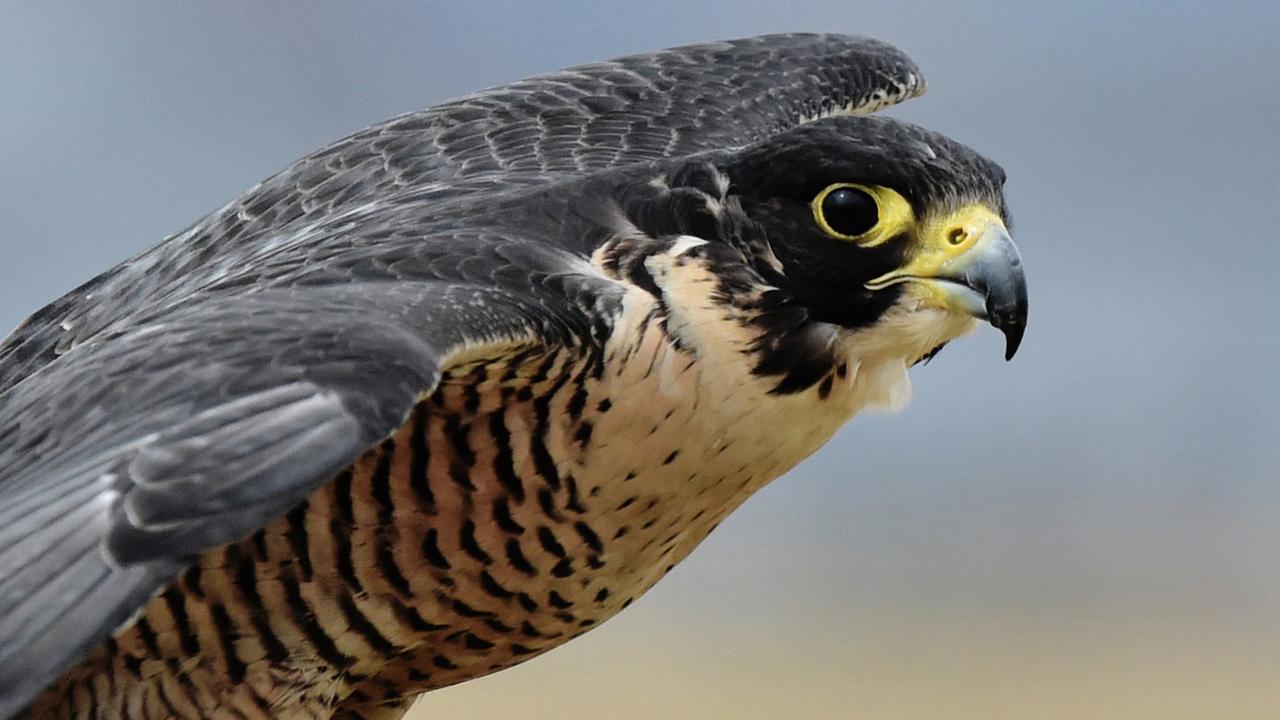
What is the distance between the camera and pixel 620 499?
3.35 metres

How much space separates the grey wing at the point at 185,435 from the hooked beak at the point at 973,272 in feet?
2.25

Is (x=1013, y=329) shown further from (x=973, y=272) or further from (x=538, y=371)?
(x=538, y=371)

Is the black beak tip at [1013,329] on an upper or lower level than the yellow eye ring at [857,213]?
lower

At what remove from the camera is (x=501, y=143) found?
405 cm

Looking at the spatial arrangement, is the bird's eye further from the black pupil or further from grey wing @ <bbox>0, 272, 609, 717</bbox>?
grey wing @ <bbox>0, 272, 609, 717</bbox>

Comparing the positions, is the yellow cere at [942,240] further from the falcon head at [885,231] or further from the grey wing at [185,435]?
the grey wing at [185,435]

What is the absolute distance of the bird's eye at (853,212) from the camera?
3.28m

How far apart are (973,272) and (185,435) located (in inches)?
50.3

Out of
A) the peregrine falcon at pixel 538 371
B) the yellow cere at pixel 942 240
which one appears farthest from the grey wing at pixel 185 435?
the yellow cere at pixel 942 240

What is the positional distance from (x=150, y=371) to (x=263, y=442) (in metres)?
0.26

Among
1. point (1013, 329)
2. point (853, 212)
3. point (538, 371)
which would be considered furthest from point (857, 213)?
point (538, 371)

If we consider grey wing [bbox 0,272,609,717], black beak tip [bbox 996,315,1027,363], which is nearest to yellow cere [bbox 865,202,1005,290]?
black beak tip [bbox 996,315,1027,363]

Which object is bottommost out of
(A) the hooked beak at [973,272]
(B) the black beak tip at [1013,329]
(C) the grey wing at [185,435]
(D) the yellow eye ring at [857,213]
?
(B) the black beak tip at [1013,329]

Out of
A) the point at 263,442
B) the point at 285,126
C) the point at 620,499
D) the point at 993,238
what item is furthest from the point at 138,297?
the point at 285,126
